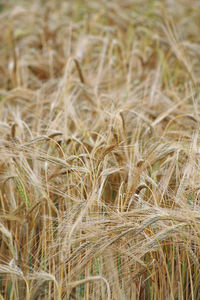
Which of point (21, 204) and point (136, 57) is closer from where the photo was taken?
point (21, 204)

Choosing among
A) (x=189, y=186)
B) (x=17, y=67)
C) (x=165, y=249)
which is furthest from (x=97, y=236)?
(x=17, y=67)

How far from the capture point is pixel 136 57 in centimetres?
243

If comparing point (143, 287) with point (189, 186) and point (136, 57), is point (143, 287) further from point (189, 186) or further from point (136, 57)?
point (136, 57)

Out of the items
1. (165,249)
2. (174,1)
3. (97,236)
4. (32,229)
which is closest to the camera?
(97,236)

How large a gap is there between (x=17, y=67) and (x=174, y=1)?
193 cm

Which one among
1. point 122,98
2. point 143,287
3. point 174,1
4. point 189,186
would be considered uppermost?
point 174,1

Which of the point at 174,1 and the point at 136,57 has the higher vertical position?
the point at 174,1

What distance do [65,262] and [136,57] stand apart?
1.69 m

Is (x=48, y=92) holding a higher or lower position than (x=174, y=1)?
lower

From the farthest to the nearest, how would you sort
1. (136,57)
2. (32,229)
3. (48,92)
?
(136,57)
(48,92)
(32,229)

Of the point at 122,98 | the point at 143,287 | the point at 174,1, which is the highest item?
the point at 174,1

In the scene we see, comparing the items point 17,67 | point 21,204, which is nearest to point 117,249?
point 21,204

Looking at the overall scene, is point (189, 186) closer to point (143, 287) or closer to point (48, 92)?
point (143, 287)

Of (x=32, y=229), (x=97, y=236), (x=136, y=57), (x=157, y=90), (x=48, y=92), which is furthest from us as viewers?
(x=136, y=57)
